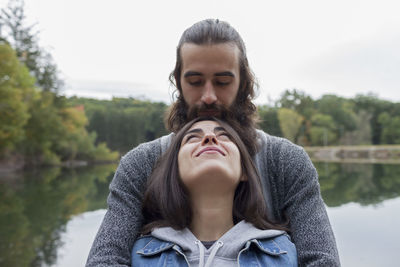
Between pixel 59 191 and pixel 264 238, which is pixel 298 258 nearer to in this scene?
pixel 264 238

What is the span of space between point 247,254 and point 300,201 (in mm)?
397

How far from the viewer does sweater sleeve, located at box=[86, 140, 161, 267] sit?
184cm

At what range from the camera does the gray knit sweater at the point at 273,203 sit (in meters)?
1.84

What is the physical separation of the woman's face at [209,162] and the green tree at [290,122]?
1641 inches

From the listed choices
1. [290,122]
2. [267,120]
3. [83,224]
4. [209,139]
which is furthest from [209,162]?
[290,122]

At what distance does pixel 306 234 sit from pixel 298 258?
0.42 feet

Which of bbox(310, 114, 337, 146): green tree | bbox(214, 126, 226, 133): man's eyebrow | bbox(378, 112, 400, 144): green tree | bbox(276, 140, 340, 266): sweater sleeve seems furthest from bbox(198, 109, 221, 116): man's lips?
bbox(378, 112, 400, 144): green tree

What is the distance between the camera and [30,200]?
1313cm

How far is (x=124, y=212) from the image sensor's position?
1.98m

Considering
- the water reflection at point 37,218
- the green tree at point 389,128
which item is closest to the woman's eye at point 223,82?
the water reflection at point 37,218

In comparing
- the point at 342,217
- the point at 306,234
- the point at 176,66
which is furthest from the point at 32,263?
the point at 342,217

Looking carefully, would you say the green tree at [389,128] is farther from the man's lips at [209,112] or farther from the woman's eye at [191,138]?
the woman's eye at [191,138]

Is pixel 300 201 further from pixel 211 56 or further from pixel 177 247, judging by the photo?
pixel 211 56

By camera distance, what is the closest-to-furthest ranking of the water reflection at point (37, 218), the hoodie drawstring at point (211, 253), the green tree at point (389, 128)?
1. the hoodie drawstring at point (211, 253)
2. the water reflection at point (37, 218)
3. the green tree at point (389, 128)
